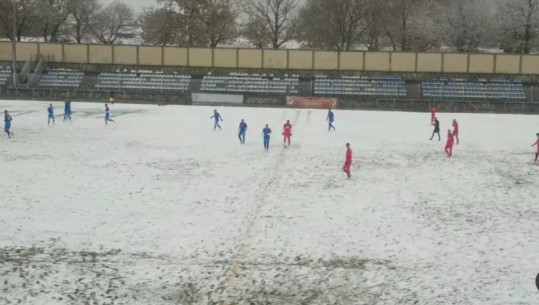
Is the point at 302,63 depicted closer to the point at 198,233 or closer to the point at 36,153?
the point at 36,153

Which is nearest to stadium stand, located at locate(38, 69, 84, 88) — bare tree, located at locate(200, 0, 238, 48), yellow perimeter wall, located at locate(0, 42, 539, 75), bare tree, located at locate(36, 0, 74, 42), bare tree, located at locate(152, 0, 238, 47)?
yellow perimeter wall, located at locate(0, 42, 539, 75)

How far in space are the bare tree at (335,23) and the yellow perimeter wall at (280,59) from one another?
61.3 feet

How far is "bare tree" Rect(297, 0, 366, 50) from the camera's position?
74.9 meters

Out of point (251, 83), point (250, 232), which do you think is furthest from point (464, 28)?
point (250, 232)

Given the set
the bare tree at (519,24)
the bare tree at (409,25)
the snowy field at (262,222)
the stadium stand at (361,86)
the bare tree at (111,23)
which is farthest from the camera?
the bare tree at (111,23)

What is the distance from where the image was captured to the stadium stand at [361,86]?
175 feet

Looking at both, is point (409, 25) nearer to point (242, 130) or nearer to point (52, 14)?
point (52, 14)

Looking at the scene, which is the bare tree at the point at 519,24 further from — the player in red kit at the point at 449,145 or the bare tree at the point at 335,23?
the player in red kit at the point at 449,145

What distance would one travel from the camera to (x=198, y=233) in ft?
50.4

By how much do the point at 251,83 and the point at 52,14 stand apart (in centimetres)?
4137

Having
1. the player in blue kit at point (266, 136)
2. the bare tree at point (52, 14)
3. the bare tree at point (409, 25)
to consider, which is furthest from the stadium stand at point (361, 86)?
the bare tree at point (52, 14)

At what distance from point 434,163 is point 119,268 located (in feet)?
52.9

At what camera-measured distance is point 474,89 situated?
53.3m

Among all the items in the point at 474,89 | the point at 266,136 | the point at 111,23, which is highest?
the point at 111,23
